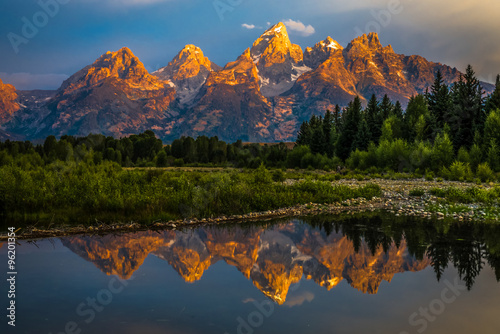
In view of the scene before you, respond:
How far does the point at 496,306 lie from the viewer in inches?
428

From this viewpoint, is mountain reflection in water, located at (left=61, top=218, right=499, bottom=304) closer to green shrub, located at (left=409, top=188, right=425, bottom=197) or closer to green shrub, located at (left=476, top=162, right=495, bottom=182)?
green shrub, located at (left=409, top=188, right=425, bottom=197)

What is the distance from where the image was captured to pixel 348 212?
24953 mm

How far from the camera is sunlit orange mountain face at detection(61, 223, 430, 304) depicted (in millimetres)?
13352

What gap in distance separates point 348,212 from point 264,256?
1047 cm

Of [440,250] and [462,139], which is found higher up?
[462,139]

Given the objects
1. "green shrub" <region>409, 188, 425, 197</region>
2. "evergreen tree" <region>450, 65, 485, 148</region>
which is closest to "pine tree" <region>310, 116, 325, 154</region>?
"evergreen tree" <region>450, 65, 485, 148</region>

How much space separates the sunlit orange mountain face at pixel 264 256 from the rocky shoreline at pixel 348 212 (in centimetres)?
110

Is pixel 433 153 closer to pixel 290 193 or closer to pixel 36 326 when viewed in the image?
pixel 290 193

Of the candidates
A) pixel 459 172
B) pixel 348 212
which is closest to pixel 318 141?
pixel 459 172

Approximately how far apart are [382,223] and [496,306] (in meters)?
10.5

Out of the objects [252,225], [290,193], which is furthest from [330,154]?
[252,225]

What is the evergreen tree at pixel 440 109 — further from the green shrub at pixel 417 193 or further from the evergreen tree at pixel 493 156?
the green shrub at pixel 417 193

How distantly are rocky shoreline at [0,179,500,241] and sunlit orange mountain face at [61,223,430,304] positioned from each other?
1.10 m

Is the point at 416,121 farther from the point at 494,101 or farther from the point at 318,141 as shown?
the point at 318,141
